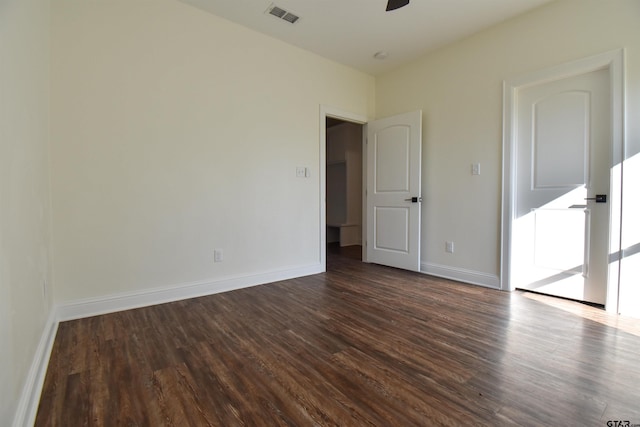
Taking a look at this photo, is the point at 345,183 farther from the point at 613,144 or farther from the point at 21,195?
the point at 21,195

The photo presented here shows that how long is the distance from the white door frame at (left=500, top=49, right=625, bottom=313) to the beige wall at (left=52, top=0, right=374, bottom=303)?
2111mm

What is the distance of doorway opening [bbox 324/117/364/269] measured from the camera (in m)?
6.13

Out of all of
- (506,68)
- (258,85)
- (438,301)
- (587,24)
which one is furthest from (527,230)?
(258,85)

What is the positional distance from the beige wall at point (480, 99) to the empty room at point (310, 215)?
2 cm

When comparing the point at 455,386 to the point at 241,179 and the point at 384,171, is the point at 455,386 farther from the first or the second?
the point at 384,171

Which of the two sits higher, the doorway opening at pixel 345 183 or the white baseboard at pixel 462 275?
the doorway opening at pixel 345 183

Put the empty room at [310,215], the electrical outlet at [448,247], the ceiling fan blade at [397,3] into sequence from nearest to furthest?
1. the empty room at [310,215]
2. the ceiling fan blade at [397,3]
3. the electrical outlet at [448,247]

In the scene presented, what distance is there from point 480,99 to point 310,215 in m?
2.31

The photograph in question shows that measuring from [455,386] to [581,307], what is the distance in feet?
6.25

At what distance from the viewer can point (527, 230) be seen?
2.98 m

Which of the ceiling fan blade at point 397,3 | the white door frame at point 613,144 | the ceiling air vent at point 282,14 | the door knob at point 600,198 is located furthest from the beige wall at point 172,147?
the door knob at point 600,198

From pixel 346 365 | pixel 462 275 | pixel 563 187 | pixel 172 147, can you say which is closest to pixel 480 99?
pixel 563 187

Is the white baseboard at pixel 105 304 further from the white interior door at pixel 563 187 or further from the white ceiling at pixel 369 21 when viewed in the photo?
the white ceiling at pixel 369 21

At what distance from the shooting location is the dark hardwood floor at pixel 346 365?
1306 mm
